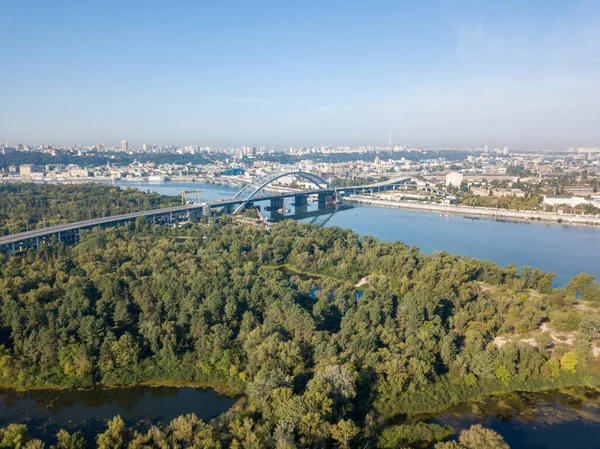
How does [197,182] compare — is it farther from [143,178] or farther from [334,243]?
[334,243]

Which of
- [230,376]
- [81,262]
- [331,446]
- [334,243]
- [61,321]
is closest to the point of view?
[331,446]

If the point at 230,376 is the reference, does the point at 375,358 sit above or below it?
above

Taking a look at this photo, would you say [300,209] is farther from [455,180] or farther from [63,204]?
[455,180]

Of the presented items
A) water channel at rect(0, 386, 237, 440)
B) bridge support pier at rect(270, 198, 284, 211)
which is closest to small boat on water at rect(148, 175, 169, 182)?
bridge support pier at rect(270, 198, 284, 211)

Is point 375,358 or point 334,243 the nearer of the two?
point 375,358

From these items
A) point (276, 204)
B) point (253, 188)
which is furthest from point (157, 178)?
point (276, 204)

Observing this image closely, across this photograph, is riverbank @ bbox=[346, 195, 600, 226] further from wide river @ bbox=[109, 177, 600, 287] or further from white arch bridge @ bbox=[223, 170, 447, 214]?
white arch bridge @ bbox=[223, 170, 447, 214]

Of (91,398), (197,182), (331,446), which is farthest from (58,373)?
(197,182)
